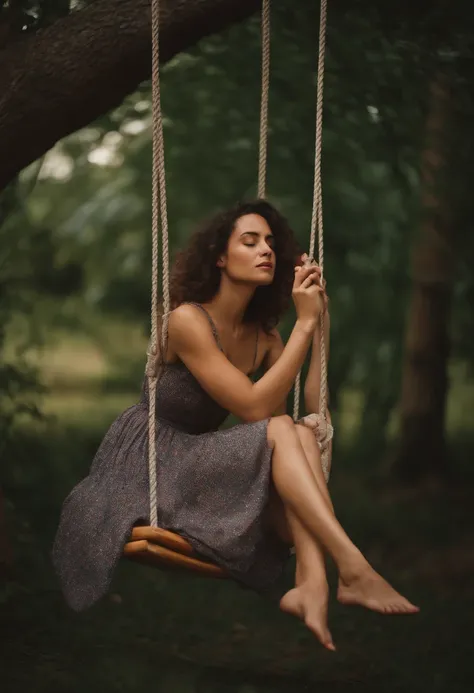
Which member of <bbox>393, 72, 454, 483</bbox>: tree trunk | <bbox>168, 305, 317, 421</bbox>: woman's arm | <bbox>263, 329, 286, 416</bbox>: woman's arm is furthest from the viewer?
<bbox>393, 72, 454, 483</bbox>: tree trunk

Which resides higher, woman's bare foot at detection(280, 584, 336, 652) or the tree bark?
the tree bark

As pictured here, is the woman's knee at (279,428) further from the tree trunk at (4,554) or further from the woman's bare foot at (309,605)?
the tree trunk at (4,554)

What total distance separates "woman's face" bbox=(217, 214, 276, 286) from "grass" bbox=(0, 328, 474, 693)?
6.34ft

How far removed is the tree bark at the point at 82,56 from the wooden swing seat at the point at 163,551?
140 centimetres

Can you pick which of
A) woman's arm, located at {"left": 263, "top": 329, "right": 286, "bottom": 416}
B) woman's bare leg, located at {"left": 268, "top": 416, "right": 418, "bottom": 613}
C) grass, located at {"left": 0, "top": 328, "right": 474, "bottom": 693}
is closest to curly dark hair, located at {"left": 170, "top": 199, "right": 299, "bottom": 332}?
woman's arm, located at {"left": 263, "top": 329, "right": 286, "bottom": 416}

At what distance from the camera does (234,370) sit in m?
3.20

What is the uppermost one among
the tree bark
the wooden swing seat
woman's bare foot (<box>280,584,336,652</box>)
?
the tree bark

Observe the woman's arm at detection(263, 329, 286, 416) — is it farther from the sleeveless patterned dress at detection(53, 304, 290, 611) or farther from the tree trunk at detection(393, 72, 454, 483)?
the tree trunk at detection(393, 72, 454, 483)

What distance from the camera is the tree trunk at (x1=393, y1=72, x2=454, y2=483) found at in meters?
7.28

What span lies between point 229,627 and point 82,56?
9.33ft

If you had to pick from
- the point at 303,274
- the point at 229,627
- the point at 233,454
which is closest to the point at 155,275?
the point at 303,274

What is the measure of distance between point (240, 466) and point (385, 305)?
3.98 metres

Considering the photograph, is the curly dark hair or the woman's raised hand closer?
the woman's raised hand

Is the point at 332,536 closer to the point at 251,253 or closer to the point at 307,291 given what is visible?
the point at 307,291
